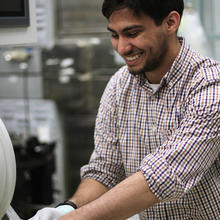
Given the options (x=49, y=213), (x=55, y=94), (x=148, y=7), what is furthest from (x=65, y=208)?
(x=55, y=94)

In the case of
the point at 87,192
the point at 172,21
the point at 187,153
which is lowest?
the point at 87,192

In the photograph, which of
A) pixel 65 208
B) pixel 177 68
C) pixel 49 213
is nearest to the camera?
pixel 49 213

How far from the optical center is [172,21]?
50.7 inches

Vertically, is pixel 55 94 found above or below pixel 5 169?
below

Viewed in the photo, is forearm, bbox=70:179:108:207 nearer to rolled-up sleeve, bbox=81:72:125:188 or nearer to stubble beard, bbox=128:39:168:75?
rolled-up sleeve, bbox=81:72:125:188

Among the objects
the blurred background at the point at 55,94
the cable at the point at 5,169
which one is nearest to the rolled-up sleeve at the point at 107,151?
the cable at the point at 5,169

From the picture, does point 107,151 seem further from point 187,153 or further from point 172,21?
point 172,21

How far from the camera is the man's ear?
1.28m

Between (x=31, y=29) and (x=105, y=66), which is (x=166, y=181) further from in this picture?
(x=105, y=66)

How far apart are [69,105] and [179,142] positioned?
2.56 meters

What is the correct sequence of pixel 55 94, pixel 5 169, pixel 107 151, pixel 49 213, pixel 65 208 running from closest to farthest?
pixel 5 169
pixel 49 213
pixel 65 208
pixel 107 151
pixel 55 94

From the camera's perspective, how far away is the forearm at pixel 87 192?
131 cm

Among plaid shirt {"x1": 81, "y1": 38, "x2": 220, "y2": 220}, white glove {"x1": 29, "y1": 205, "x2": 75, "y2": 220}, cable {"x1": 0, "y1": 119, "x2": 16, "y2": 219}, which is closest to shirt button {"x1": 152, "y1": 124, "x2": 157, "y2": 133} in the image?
plaid shirt {"x1": 81, "y1": 38, "x2": 220, "y2": 220}

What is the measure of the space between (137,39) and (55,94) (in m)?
2.50
